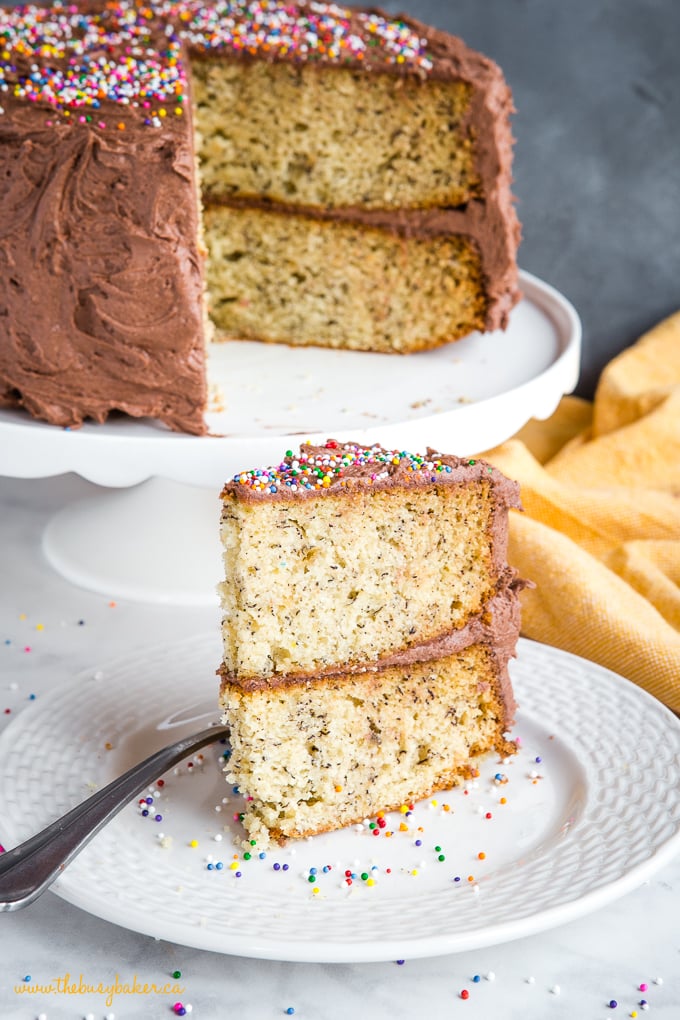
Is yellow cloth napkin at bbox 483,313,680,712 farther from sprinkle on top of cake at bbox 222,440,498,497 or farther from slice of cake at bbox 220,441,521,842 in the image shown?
sprinkle on top of cake at bbox 222,440,498,497

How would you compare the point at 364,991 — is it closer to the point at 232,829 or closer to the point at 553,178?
the point at 232,829

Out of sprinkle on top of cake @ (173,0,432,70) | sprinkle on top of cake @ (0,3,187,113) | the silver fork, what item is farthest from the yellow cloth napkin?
sprinkle on top of cake @ (0,3,187,113)

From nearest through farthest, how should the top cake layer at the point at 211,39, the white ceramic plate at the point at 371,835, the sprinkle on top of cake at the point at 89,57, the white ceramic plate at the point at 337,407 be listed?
1. the white ceramic plate at the point at 371,835
2. the white ceramic plate at the point at 337,407
3. the sprinkle on top of cake at the point at 89,57
4. the top cake layer at the point at 211,39

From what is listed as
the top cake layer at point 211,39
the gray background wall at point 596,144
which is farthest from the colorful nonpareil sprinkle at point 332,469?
the gray background wall at point 596,144

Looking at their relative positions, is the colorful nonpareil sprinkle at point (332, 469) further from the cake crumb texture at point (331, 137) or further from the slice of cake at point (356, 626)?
the cake crumb texture at point (331, 137)

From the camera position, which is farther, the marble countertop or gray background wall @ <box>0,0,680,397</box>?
gray background wall @ <box>0,0,680,397</box>

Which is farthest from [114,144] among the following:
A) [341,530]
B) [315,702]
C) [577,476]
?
[577,476]
